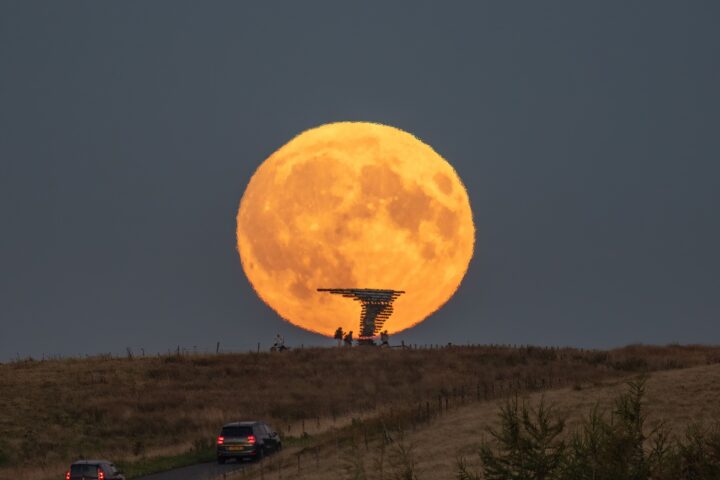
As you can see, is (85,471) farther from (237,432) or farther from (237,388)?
(237,388)

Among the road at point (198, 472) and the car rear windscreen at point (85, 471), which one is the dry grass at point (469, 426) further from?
the car rear windscreen at point (85, 471)

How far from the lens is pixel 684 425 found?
49.8 metres

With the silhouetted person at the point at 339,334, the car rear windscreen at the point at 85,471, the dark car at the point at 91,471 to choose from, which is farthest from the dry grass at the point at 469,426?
the silhouetted person at the point at 339,334

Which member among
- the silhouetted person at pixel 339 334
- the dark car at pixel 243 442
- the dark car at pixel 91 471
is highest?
the silhouetted person at pixel 339 334

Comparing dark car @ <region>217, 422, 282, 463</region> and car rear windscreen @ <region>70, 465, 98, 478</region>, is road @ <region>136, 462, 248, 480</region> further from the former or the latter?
car rear windscreen @ <region>70, 465, 98, 478</region>

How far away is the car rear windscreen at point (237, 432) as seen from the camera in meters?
54.5

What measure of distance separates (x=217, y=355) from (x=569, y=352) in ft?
79.9

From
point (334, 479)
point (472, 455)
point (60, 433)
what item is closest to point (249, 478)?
point (334, 479)

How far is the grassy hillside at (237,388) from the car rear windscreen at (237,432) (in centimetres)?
605

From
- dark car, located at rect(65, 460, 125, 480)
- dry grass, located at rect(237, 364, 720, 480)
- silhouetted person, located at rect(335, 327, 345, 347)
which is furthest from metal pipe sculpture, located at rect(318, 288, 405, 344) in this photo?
dark car, located at rect(65, 460, 125, 480)

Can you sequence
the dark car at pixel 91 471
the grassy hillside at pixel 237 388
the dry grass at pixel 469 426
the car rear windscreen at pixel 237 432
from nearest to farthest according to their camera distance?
the dark car at pixel 91 471
the dry grass at pixel 469 426
the car rear windscreen at pixel 237 432
the grassy hillside at pixel 237 388

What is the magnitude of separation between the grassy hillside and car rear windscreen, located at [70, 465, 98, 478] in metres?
9.59

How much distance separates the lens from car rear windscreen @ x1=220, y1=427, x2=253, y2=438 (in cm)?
5450

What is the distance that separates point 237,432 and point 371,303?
57.6 m
